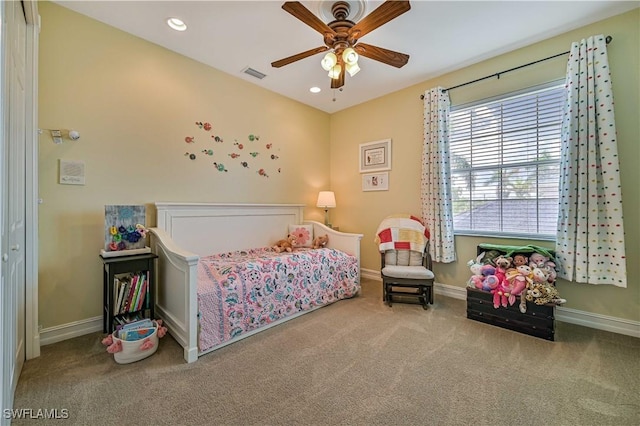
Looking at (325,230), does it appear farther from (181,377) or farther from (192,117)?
(181,377)

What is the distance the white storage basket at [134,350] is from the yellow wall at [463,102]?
289 cm

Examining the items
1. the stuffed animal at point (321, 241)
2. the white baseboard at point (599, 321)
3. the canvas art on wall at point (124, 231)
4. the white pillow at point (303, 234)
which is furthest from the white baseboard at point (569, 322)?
the stuffed animal at point (321, 241)

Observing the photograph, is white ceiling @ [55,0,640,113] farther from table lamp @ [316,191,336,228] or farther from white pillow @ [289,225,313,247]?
white pillow @ [289,225,313,247]

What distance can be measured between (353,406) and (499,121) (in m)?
3.02

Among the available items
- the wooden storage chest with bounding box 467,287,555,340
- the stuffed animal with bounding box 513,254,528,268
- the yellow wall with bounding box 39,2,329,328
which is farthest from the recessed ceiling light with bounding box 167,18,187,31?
the stuffed animal with bounding box 513,254,528,268

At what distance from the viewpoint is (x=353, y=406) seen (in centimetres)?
145

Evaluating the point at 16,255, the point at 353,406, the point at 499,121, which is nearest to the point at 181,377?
the point at 353,406

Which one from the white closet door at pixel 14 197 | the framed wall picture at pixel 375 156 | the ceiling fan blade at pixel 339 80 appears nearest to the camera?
the white closet door at pixel 14 197

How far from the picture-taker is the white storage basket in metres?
1.80

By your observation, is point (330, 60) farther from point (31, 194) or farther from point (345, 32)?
point (31, 194)

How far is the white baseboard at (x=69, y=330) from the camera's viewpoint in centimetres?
206

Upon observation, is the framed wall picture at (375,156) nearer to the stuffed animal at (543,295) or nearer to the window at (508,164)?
the window at (508,164)

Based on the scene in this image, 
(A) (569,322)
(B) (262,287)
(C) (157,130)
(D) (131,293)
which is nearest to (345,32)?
(C) (157,130)

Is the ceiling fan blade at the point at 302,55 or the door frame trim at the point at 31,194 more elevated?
the ceiling fan blade at the point at 302,55
